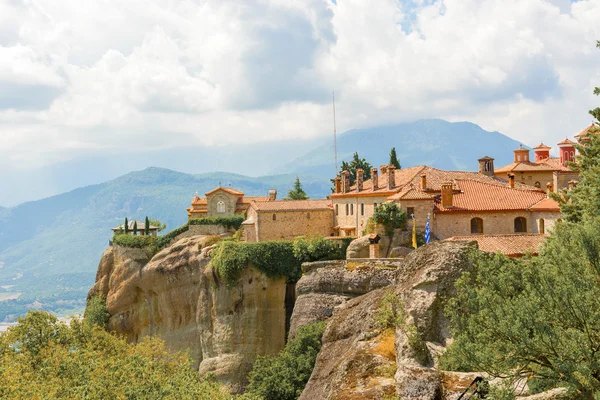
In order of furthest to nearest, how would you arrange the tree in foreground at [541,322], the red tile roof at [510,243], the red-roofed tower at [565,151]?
the red-roofed tower at [565,151], the red tile roof at [510,243], the tree in foreground at [541,322]

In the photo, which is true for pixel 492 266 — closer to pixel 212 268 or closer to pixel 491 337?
pixel 491 337

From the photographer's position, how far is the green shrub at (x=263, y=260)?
5516 centimetres

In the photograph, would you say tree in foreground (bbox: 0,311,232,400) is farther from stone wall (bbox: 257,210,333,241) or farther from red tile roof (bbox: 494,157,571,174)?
red tile roof (bbox: 494,157,571,174)

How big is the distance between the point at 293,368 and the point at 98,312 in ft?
104

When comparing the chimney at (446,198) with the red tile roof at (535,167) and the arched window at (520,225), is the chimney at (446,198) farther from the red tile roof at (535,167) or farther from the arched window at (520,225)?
the red tile roof at (535,167)

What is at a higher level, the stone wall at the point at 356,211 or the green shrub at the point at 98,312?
the stone wall at the point at 356,211

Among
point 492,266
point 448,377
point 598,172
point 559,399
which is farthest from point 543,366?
point 598,172

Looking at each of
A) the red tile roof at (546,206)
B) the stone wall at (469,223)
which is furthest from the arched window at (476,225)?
the red tile roof at (546,206)

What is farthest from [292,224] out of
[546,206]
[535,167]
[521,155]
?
[521,155]

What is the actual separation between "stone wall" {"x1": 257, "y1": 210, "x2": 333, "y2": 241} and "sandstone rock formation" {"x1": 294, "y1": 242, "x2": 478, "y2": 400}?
111ft

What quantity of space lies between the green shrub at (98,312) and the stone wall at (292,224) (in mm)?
19539

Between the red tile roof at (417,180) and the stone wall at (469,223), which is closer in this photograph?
the stone wall at (469,223)

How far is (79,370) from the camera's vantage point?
1256 inches

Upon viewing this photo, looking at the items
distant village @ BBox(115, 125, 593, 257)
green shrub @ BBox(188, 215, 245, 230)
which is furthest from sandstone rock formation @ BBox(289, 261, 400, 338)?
green shrub @ BBox(188, 215, 245, 230)
